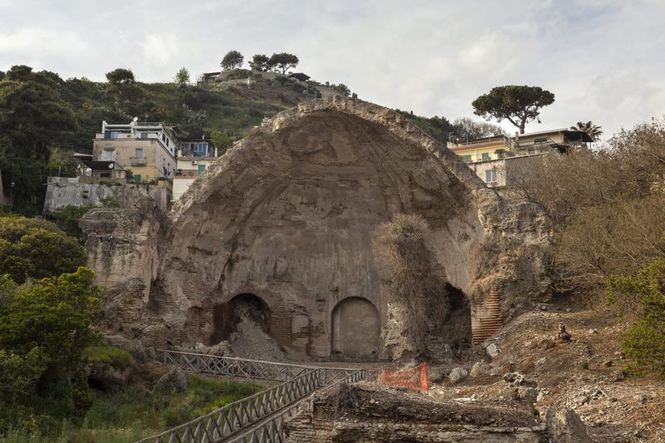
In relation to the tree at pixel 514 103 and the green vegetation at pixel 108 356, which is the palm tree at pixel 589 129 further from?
the green vegetation at pixel 108 356

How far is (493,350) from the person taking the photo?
22.4 metres

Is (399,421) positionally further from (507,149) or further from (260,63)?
(260,63)

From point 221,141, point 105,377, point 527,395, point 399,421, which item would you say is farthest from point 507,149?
point 399,421

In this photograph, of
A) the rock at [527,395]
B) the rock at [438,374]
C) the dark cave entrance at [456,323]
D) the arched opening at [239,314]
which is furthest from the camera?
the arched opening at [239,314]

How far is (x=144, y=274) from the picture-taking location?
25703 millimetres

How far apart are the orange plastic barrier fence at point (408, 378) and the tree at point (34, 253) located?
1039cm

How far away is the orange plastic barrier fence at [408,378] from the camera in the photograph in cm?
2041

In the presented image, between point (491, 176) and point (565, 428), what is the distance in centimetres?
3795

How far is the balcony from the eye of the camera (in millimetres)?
52656

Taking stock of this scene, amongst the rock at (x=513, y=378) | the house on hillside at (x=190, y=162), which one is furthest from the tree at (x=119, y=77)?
the rock at (x=513, y=378)

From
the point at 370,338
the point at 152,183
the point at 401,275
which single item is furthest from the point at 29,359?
the point at 152,183

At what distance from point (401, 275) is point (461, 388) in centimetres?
938

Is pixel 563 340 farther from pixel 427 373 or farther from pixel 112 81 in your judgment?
pixel 112 81

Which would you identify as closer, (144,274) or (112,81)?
(144,274)
